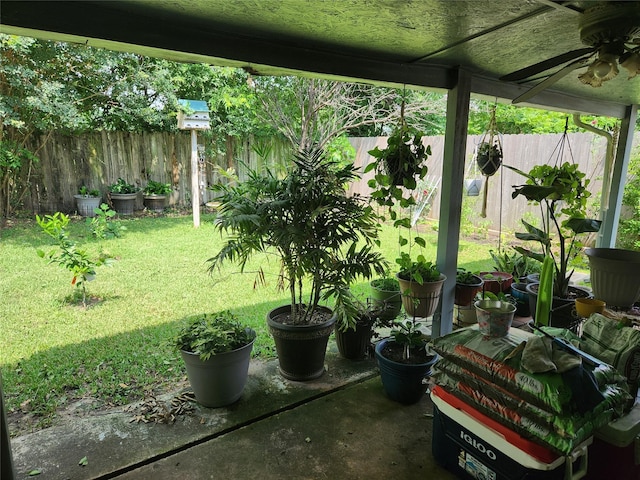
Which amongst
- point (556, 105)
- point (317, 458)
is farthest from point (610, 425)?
point (556, 105)

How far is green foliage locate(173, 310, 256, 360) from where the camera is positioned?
211 cm

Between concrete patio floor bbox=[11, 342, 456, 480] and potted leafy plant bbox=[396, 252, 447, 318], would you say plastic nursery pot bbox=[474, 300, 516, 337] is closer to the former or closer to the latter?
concrete patio floor bbox=[11, 342, 456, 480]

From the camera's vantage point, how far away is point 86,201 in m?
6.59

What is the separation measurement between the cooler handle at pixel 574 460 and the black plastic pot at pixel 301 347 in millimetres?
1375

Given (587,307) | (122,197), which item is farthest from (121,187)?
(587,307)

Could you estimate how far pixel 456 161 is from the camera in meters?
2.68

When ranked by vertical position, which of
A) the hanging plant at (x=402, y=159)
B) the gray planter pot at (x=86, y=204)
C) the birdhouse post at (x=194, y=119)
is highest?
the birdhouse post at (x=194, y=119)

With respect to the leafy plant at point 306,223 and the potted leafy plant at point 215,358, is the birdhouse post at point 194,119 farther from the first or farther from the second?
the potted leafy plant at point 215,358

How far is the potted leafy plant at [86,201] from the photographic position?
6590 millimetres

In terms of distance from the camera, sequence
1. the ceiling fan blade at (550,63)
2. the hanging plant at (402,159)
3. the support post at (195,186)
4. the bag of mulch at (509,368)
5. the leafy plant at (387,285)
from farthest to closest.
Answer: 1. the support post at (195,186)
2. the leafy plant at (387,285)
3. the hanging plant at (402,159)
4. the ceiling fan blade at (550,63)
5. the bag of mulch at (509,368)

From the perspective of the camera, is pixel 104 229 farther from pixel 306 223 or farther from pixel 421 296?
pixel 421 296

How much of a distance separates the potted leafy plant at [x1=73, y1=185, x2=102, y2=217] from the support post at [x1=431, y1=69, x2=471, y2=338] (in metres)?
6.12

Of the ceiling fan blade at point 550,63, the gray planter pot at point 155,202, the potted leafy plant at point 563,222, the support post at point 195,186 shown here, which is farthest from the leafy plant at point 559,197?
the gray planter pot at point 155,202

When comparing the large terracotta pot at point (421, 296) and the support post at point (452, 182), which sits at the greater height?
the support post at point (452, 182)
